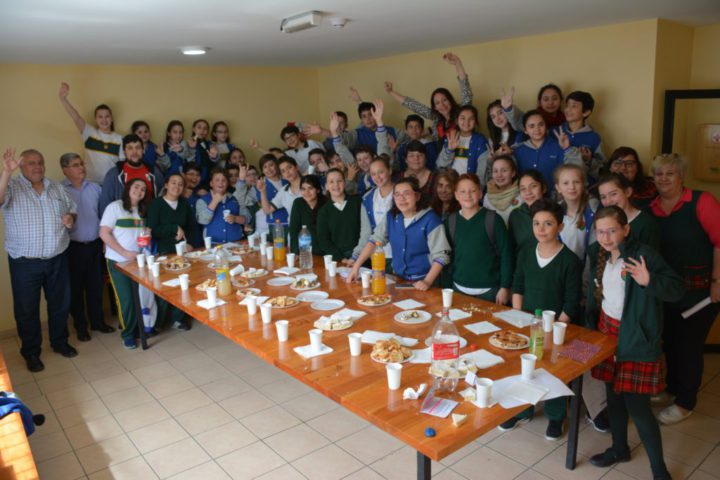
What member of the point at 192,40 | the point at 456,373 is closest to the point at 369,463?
the point at 456,373

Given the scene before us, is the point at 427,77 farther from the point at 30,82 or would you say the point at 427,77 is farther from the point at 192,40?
the point at 30,82

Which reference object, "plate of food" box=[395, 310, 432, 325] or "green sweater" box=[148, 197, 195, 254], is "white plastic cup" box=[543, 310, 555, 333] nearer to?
"plate of food" box=[395, 310, 432, 325]

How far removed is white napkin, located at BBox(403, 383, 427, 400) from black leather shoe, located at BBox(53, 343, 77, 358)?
396 centimetres

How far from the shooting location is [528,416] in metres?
3.52

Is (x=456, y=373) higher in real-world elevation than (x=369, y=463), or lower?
higher

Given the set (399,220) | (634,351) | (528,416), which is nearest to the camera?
(634,351)

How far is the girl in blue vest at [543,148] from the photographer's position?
429 centimetres

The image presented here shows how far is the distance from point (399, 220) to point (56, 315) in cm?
333

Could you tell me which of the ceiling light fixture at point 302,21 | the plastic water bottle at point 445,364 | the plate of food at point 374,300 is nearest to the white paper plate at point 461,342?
the plastic water bottle at point 445,364

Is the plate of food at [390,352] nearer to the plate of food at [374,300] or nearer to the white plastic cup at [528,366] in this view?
the white plastic cup at [528,366]

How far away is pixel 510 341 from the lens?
101 inches

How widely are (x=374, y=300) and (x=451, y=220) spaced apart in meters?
0.85

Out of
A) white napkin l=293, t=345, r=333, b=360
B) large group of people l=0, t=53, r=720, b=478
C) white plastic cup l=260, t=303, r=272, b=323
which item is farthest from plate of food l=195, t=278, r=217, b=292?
white napkin l=293, t=345, r=333, b=360

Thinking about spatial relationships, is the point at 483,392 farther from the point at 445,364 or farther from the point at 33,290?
the point at 33,290
